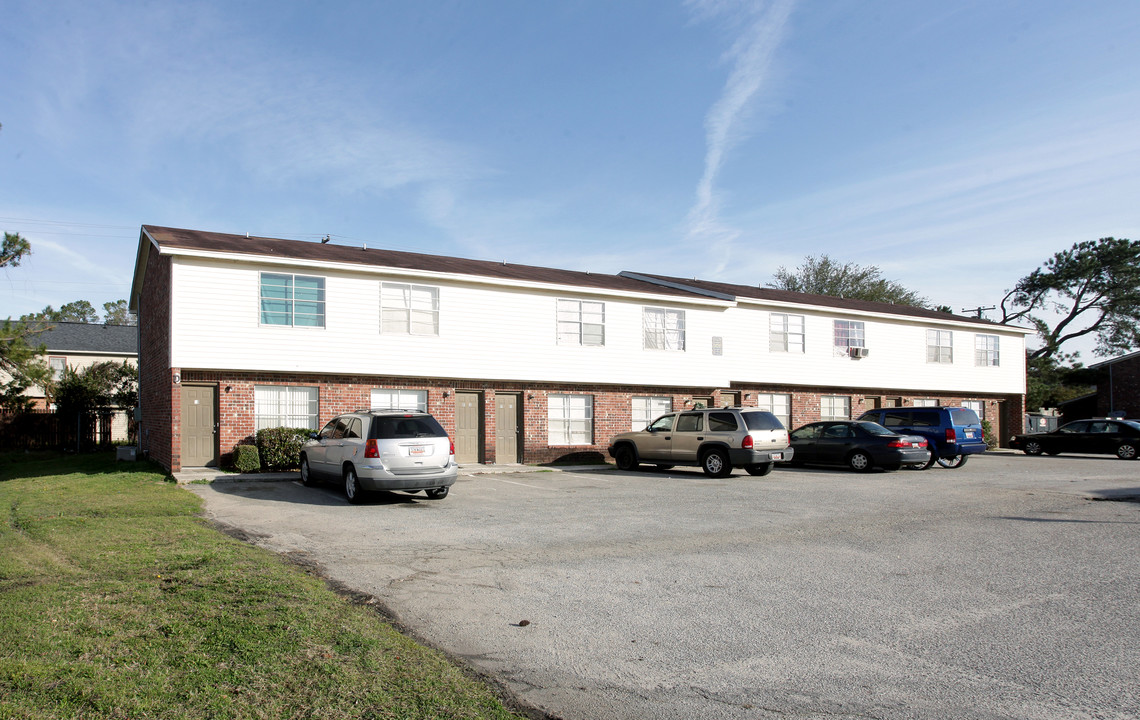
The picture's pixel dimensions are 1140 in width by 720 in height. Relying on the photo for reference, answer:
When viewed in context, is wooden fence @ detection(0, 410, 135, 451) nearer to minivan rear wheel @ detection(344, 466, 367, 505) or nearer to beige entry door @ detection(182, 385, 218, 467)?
beige entry door @ detection(182, 385, 218, 467)

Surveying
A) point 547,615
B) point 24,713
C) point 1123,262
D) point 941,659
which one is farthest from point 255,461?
point 1123,262

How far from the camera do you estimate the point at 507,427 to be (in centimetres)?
2138

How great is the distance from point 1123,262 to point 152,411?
2439 inches

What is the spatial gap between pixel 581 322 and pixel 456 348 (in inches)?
156

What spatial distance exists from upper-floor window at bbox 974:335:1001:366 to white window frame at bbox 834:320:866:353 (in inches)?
277

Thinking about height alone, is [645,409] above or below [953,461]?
above

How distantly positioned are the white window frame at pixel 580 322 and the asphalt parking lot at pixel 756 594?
900 cm

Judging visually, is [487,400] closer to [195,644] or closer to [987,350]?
[195,644]

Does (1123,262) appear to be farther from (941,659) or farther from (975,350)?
(941,659)

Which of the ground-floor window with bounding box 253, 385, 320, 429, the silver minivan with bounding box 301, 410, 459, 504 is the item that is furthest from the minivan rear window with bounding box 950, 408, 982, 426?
the ground-floor window with bounding box 253, 385, 320, 429

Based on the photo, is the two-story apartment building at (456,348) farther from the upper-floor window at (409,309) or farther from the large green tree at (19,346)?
the large green tree at (19,346)


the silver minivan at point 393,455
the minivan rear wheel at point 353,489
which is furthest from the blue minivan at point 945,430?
the minivan rear wheel at point 353,489

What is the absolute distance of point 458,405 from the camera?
813 inches

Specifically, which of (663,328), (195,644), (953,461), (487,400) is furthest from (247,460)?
(953,461)
